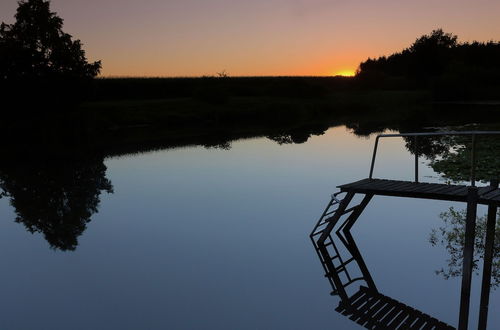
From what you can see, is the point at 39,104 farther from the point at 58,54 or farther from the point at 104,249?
the point at 104,249

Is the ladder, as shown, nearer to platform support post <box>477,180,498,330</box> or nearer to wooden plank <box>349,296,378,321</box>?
wooden plank <box>349,296,378,321</box>

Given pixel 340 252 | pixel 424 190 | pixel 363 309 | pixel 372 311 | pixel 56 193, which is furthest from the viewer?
pixel 56 193

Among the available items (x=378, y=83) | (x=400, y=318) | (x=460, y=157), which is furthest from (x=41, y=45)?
(x=378, y=83)

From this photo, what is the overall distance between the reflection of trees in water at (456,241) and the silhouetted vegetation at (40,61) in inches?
2033

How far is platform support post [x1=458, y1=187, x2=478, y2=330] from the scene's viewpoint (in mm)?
11634

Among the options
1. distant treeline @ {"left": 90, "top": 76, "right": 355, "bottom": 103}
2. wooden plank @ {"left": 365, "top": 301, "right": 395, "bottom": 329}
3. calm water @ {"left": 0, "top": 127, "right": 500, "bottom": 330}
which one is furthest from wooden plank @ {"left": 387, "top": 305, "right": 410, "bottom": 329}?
distant treeline @ {"left": 90, "top": 76, "right": 355, "bottom": 103}

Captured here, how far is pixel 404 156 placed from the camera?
125 feet

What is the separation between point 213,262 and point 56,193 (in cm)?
1613

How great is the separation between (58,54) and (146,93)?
96.6 feet

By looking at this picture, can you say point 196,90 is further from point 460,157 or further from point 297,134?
point 460,157

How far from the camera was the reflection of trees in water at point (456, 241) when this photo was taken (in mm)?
14460

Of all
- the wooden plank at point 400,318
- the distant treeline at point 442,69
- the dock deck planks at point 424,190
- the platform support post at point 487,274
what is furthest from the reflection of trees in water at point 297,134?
the distant treeline at point 442,69

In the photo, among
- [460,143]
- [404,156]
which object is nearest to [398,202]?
[404,156]

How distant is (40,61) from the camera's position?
199 feet
